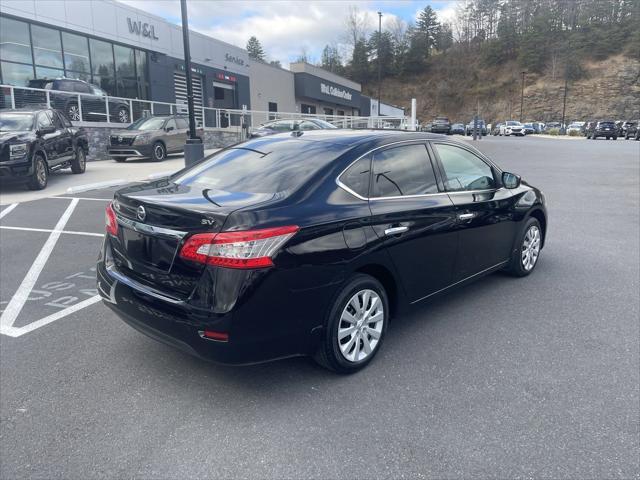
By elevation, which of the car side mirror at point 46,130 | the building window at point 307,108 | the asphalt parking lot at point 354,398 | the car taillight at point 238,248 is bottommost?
the asphalt parking lot at point 354,398

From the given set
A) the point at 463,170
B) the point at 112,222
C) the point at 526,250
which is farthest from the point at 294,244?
the point at 526,250

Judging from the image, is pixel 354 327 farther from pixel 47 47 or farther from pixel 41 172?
pixel 47 47

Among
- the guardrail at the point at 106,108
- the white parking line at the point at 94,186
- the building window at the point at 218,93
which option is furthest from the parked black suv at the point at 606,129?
the white parking line at the point at 94,186

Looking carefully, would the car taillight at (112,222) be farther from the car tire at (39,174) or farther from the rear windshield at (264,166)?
the car tire at (39,174)

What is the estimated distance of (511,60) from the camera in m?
97.4

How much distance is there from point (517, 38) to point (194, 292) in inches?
4381

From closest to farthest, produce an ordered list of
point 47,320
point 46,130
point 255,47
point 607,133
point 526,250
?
point 47,320, point 526,250, point 46,130, point 607,133, point 255,47

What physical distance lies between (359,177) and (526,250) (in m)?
2.81

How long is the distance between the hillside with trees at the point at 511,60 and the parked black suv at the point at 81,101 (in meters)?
66.4

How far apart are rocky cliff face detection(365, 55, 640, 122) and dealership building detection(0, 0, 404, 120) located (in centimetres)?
5529

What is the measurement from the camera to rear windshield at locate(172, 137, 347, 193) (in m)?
3.48

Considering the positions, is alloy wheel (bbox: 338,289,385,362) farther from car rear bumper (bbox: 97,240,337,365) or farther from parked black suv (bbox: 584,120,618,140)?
parked black suv (bbox: 584,120,618,140)

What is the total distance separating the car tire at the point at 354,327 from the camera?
3.30 meters

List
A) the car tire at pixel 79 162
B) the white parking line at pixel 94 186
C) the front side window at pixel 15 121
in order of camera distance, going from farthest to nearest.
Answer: the car tire at pixel 79 162 < the front side window at pixel 15 121 < the white parking line at pixel 94 186
